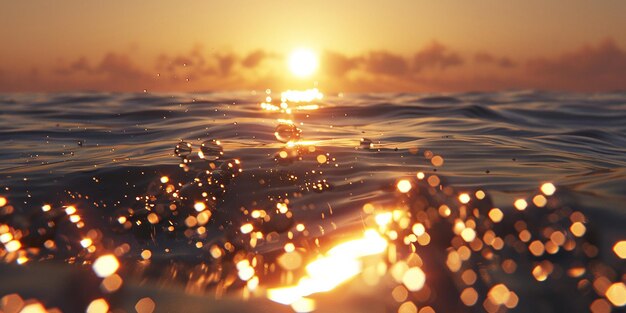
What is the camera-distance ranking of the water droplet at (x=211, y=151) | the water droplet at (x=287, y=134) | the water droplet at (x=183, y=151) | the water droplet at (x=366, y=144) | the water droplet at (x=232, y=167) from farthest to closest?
the water droplet at (x=287, y=134) < the water droplet at (x=366, y=144) < the water droplet at (x=183, y=151) < the water droplet at (x=211, y=151) < the water droplet at (x=232, y=167)

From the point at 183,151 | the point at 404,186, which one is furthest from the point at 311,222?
the point at 183,151

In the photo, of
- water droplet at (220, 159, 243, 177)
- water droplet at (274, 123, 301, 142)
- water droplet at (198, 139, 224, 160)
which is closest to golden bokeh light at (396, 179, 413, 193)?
water droplet at (220, 159, 243, 177)

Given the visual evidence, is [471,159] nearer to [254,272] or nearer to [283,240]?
[283,240]

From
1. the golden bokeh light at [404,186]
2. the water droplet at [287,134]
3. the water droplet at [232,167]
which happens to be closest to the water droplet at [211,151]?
the water droplet at [232,167]

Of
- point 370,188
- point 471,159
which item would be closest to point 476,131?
point 471,159

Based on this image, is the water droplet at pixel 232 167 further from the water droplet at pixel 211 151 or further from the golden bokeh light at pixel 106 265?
the golden bokeh light at pixel 106 265

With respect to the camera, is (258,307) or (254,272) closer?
(258,307)

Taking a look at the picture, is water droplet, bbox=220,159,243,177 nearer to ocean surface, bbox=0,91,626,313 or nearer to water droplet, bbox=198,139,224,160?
ocean surface, bbox=0,91,626,313
